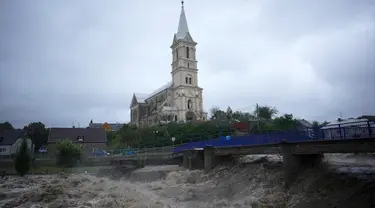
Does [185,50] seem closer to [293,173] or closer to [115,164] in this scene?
[115,164]

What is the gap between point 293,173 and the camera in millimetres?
18891

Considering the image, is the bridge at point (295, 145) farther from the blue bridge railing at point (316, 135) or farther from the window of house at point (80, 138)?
the window of house at point (80, 138)

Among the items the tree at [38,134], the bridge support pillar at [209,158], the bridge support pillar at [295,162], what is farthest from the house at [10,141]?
the bridge support pillar at [295,162]

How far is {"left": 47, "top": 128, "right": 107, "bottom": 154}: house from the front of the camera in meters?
67.3

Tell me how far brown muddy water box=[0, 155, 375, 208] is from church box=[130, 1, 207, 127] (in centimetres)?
5357

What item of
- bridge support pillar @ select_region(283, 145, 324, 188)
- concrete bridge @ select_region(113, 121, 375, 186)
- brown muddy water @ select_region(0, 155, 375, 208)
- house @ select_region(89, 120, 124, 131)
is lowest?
brown muddy water @ select_region(0, 155, 375, 208)

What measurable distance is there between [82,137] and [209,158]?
47687 mm

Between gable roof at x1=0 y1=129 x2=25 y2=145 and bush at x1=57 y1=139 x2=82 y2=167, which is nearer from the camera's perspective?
bush at x1=57 y1=139 x2=82 y2=167

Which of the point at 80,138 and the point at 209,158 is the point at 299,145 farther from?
the point at 80,138

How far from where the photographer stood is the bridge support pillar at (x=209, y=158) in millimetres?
29923

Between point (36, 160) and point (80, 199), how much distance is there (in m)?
33.5

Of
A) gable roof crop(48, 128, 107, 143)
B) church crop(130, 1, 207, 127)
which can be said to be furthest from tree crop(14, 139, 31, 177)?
church crop(130, 1, 207, 127)

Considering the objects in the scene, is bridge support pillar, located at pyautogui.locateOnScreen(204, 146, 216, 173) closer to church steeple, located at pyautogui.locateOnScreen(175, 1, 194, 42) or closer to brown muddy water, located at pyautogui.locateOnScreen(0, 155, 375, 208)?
brown muddy water, located at pyautogui.locateOnScreen(0, 155, 375, 208)

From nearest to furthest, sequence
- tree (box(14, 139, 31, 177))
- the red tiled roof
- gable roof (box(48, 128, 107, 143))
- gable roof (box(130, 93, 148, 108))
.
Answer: tree (box(14, 139, 31, 177))
the red tiled roof
gable roof (box(48, 128, 107, 143))
gable roof (box(130, 93, 148, 108))
